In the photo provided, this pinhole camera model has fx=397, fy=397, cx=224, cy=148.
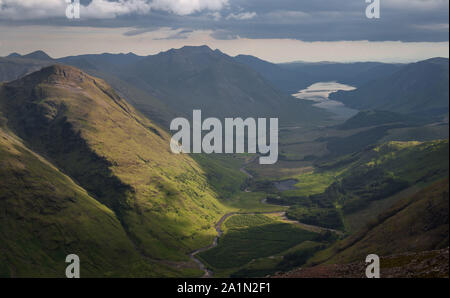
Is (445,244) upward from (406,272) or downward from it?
downward
